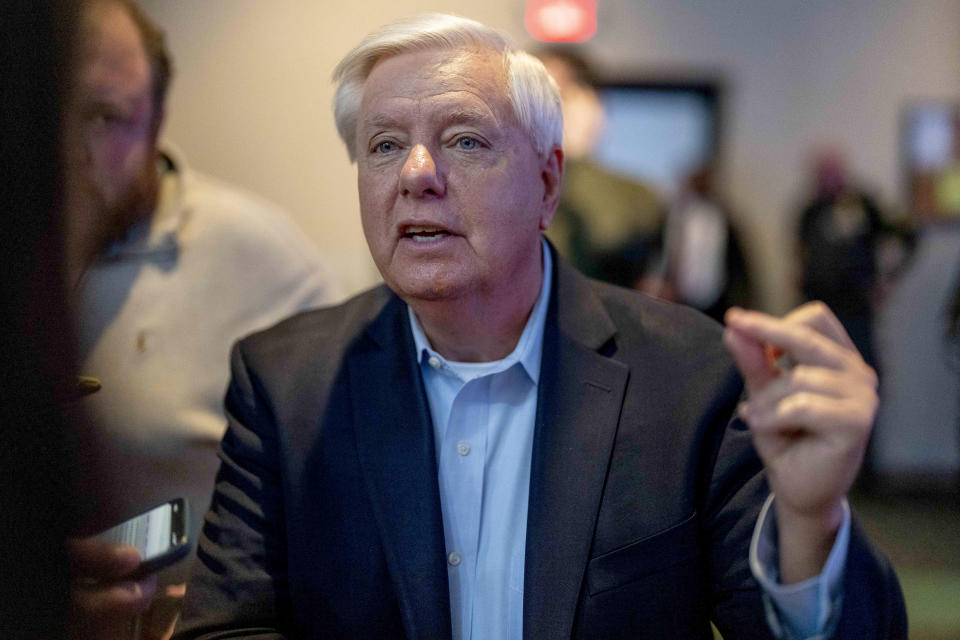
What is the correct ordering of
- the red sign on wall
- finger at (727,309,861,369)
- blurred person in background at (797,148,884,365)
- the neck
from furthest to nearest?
the red sign on wall → blurred person in background at (797,148,884,365) → the neck → finger at (727,309,861,369)

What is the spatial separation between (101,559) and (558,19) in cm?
445

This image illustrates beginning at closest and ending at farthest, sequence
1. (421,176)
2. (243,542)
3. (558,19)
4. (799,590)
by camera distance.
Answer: (799,590), (421,176), (243,542), (558,19)

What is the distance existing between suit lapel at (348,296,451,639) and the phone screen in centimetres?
32

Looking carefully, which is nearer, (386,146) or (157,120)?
(386,146)

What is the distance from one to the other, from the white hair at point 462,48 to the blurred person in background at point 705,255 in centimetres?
303

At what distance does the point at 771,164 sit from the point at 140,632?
4765mm

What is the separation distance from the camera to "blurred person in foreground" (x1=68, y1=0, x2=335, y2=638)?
1.47 meters

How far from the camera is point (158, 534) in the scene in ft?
4.23

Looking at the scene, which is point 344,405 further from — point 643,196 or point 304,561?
point 643,196

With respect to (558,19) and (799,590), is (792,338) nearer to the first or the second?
(799,590)

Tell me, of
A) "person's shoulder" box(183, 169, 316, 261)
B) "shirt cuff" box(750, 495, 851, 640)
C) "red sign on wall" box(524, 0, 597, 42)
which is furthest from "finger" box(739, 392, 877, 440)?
"red sign on wall" box(524, 0, 597, 42)

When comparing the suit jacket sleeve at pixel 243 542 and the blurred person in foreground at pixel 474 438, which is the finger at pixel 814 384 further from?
the suit jacket sleeve at pixel 243 542

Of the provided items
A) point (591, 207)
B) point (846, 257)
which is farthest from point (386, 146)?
point (846, 257)

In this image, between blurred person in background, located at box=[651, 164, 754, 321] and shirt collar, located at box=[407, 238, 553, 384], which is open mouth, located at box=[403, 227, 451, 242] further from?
blurred person in background, located at box=[651, 164, 754, 321]
